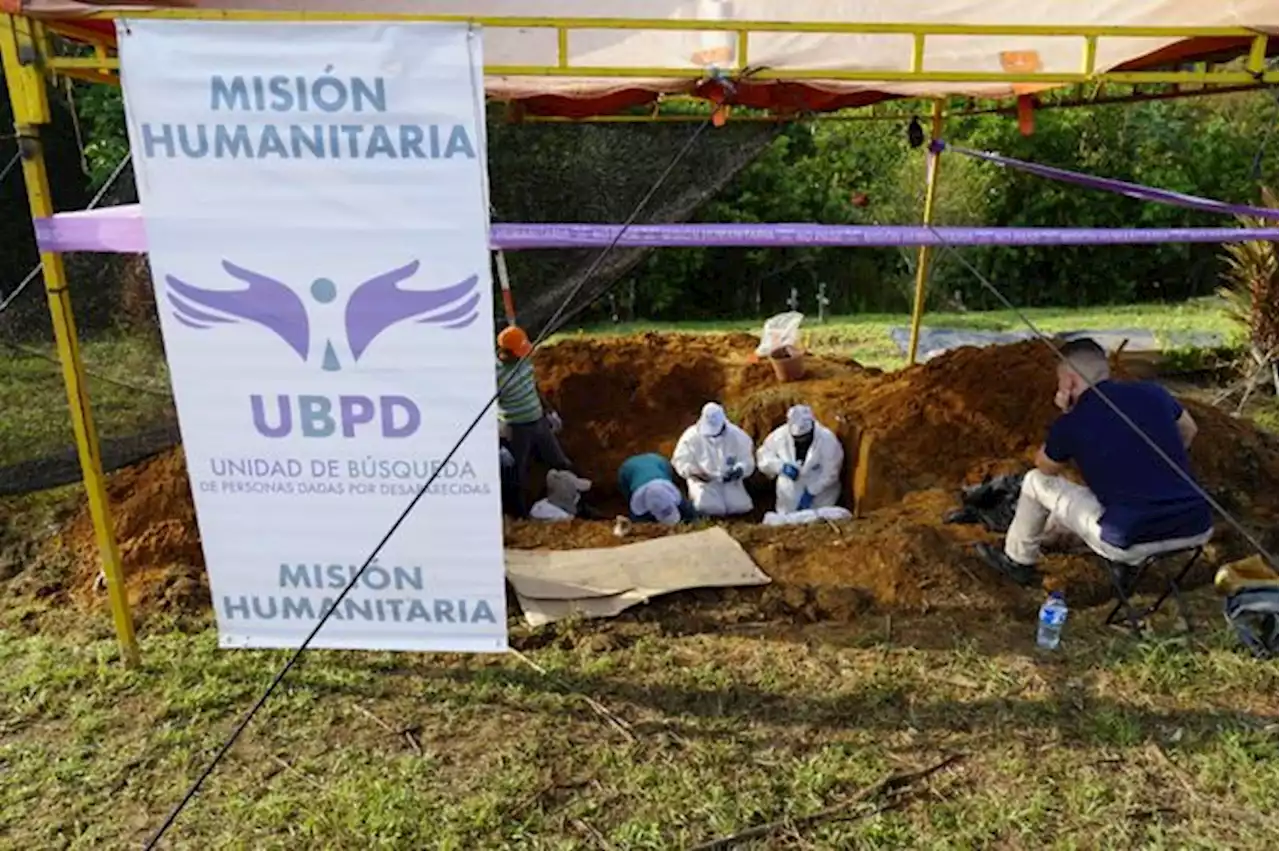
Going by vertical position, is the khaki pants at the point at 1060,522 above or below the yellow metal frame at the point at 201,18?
below

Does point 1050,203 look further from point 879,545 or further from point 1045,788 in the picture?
point 1045,788

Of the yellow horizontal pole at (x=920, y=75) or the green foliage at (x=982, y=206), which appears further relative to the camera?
the green foliage at (x=982, y=206)

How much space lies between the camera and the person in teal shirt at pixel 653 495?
5918 mm

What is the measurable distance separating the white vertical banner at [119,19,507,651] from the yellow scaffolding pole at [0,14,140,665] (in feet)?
1.70

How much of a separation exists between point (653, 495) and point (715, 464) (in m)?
0.44

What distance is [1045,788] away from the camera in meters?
3.22

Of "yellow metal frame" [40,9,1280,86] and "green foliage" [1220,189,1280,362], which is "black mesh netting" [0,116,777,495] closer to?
"yellow metal frame" [40,9,1280,86]

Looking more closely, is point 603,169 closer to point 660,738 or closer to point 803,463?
point 803,463

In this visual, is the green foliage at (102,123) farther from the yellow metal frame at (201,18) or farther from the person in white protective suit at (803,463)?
the person in white protective suit at (803,463)

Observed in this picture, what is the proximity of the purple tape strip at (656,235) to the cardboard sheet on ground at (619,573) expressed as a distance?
1.56 metres

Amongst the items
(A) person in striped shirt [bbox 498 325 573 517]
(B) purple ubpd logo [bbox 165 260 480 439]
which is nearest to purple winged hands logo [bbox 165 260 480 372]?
(B) purple ubpd logo [bbox 165 260 480 439]

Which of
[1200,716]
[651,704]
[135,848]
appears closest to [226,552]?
[135,848]

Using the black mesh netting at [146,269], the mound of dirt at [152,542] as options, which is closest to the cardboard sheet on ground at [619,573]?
the mound of dirt at [152,542]

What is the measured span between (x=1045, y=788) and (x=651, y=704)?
4.41 feet
